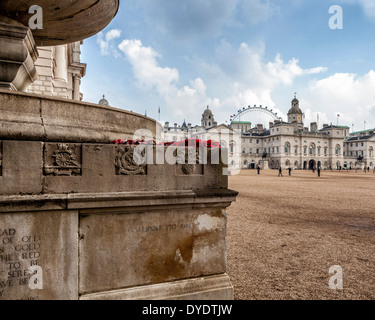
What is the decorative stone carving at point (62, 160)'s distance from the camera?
9.84 feet

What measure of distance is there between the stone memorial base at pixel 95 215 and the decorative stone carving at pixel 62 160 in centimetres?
1

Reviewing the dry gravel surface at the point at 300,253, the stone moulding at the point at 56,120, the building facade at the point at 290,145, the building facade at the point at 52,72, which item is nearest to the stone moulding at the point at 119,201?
the stone moulding at the point at 56,120

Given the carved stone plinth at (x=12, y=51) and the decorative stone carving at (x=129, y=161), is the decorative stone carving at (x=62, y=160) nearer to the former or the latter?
the decorative stone carving at (x=129, y=161)

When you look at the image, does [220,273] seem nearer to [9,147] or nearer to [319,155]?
[9,147]

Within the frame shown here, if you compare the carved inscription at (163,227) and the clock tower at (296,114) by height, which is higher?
the clock tower at (296,114)

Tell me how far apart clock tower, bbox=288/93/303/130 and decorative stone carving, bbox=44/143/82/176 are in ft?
374

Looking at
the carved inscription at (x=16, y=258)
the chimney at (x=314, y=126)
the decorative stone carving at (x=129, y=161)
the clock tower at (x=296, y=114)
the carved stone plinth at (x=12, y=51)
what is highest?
the clock tower at (x=296, y=114)

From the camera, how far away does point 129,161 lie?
10.8ft

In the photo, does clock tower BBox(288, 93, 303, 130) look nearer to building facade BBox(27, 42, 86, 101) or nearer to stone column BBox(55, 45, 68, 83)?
building facade BBox(27, 42, 86, 101)

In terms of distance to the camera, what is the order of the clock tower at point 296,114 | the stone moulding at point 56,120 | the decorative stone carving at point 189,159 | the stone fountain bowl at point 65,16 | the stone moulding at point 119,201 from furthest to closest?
the clock tower at point 296,114
the stone fountain bowl at point 65,16
the decorative stone carving at point 189,159
the stone moulding at point 56,120
the stone moulding at point 119,201

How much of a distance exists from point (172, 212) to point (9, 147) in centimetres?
201

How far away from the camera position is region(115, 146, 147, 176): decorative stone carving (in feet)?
10.7

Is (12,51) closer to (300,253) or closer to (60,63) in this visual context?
(300,253)
